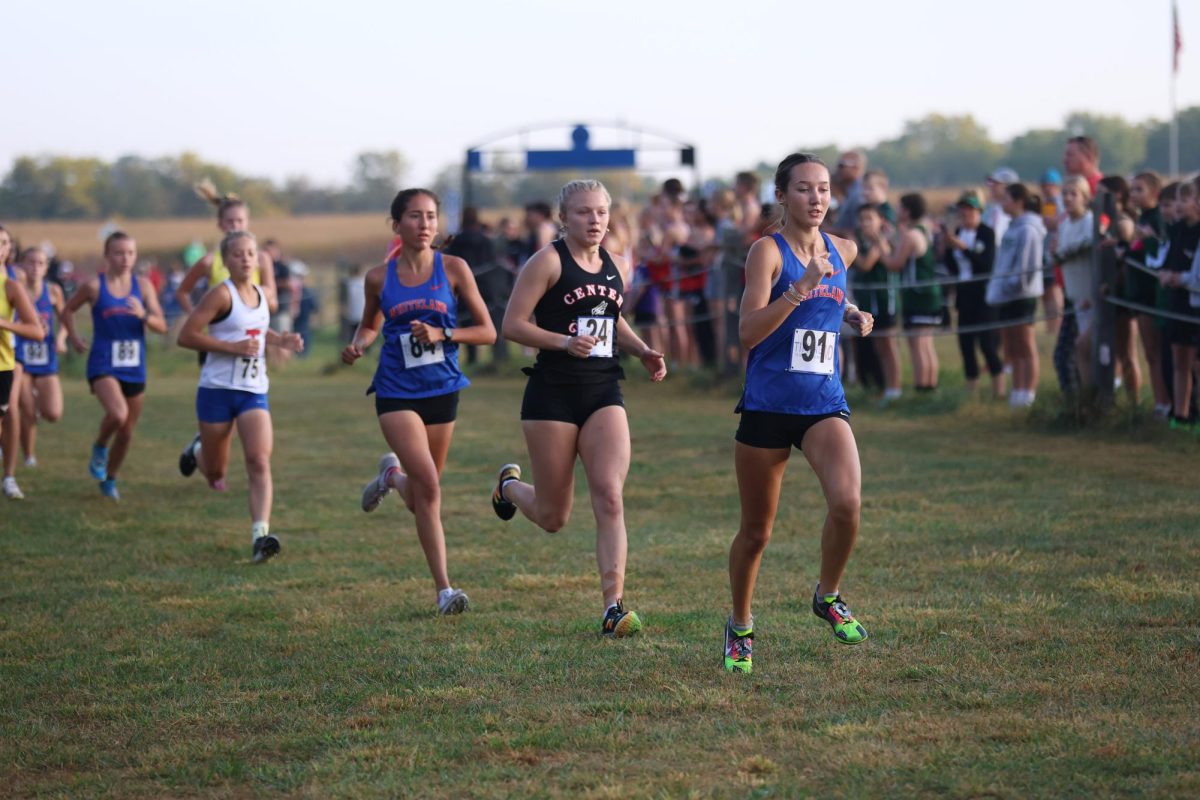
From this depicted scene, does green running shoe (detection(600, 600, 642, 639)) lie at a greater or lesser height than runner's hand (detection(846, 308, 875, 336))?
lesser

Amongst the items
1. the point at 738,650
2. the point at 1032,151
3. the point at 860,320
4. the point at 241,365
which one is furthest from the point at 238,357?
the point at 1032,151

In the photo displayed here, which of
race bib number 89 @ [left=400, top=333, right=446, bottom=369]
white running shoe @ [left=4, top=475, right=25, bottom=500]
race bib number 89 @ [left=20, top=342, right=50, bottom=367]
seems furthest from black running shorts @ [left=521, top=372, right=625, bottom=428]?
race bib number 89 @ [left=20, top=342, right=50, bottom=367]

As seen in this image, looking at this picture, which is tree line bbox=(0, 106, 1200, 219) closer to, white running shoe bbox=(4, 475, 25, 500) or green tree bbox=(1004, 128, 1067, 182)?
green tree bbox=(1004, 128, 1067, 182)

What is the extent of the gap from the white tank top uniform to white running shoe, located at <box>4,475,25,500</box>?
318cm

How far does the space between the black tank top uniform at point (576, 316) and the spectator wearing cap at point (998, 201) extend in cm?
852

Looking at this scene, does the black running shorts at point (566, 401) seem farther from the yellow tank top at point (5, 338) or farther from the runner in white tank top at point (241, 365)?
the yellow tank top at point (5, 338)

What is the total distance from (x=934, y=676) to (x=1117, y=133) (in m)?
46.2

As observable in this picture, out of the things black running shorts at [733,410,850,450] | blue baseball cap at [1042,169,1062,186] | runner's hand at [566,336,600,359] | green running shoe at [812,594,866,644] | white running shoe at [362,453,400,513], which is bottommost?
green running shoe at [812,594,866,644]

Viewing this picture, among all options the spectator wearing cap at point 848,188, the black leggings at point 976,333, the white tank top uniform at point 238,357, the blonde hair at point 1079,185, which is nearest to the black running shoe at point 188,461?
the white tank top uniform at point 238,357

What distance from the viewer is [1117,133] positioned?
158 ft

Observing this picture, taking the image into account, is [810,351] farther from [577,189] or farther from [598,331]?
[577,189]

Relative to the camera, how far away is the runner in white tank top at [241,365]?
29.7 feet

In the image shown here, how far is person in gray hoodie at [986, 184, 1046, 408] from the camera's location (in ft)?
46.3

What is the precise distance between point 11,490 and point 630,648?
7224 millimetres
